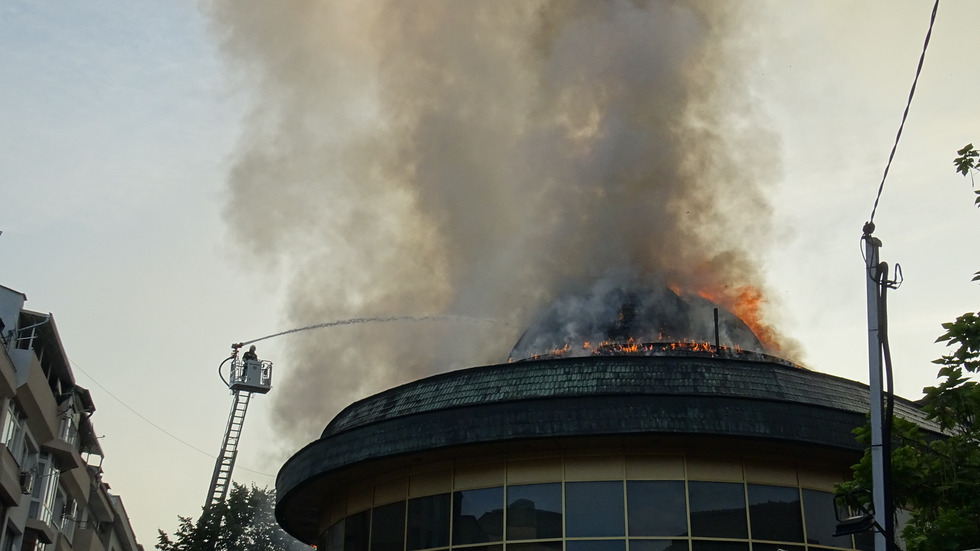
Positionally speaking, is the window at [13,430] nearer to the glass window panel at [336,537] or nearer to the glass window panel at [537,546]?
the glass window panel at [336,537]

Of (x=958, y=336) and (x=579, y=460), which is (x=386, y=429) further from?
(x=958, y=336)

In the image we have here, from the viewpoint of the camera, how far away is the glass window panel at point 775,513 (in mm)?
22156

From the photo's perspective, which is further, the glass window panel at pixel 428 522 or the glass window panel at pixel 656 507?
the glass window panel at pixel 428 522

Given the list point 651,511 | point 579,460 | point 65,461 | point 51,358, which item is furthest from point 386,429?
point 65,461

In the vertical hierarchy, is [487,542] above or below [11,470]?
below

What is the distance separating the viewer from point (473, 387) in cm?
2403

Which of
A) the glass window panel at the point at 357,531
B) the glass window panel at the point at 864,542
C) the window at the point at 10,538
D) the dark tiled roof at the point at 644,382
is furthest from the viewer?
the window at the point at 10,538

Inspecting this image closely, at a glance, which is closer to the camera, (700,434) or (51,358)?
(700,434)

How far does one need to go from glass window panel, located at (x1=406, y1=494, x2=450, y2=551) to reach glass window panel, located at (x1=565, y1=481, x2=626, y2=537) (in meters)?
2.70

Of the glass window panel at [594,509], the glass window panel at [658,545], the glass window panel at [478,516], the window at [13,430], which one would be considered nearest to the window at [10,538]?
the window at [13,430]

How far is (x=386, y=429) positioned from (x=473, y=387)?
206cm

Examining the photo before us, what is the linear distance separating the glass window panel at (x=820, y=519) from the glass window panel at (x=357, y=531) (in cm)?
932

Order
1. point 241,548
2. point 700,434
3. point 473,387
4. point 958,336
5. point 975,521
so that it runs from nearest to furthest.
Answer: point 975,521 → point 958,336 → point 700,434 → point 473,387 → point 241,548

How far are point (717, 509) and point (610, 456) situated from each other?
2.33 m
